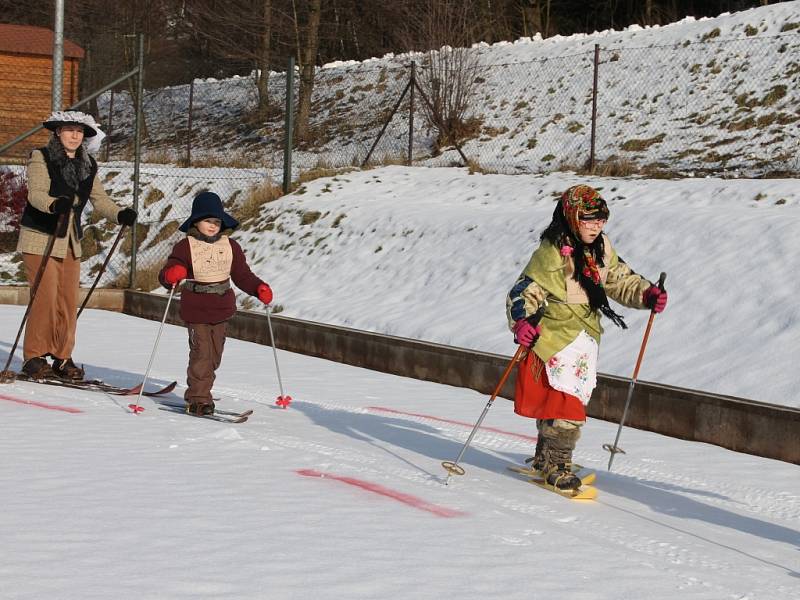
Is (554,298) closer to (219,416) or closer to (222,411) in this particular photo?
(219,416)

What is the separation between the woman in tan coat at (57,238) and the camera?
8359 mm

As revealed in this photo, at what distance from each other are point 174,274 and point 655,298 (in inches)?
118

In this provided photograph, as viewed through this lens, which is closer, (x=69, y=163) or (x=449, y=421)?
(x=449, y=421)

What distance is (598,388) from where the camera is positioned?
Result: 880 cm

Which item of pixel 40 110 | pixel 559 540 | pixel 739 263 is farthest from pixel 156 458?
pixel 40 110

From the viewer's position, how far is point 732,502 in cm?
629

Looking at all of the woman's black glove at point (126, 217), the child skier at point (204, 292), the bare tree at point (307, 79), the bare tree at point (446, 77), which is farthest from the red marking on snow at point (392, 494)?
the bare tree at point (307, 79)

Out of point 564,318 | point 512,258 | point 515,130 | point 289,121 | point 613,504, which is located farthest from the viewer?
point 515,130

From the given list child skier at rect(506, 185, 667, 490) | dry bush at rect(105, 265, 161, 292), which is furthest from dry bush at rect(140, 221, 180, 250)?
child skier at rect(506, 185, 667, 490)

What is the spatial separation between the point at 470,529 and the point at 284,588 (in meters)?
1.26

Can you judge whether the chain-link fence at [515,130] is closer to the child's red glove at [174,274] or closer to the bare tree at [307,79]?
the bare tree at [307,79]

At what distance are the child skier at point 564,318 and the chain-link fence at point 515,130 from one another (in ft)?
32.2

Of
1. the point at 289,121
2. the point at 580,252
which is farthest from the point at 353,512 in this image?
the point at 289,121

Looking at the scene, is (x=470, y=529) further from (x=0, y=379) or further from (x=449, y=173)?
(x=449, y=173)
